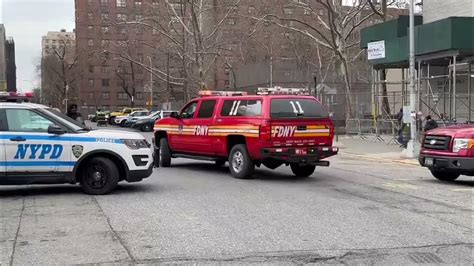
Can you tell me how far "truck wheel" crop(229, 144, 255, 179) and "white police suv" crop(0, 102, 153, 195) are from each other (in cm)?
288

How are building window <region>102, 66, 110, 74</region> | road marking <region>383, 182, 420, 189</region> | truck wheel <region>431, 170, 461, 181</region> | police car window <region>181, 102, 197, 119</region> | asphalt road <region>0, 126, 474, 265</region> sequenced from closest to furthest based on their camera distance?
1. asphalt road <region>0, 126, 474, 265</region>
2. road marking <region>383, 182, 420, 189</region>
3. truck wheel <region>431, 170, 461, 181</region>
4. police car window <region>181, 102, 197, 119</region>
5. building window <region>102, 66, 110, 74</region>

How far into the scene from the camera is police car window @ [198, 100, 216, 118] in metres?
13.9

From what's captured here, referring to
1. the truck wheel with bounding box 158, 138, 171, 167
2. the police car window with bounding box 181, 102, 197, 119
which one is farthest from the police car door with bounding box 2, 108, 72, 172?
the truck wheel with bounding box 158, 138, 171, 167

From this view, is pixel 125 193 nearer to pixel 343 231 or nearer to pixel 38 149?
pixel 38 149

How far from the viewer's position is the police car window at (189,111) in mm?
14656

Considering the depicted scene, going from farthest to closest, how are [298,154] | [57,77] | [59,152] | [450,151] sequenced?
[57,77], [298,154], [450,151], [59,152]

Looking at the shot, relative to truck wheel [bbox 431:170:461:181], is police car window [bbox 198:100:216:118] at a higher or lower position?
higher

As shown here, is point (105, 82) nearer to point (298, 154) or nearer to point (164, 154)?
point (164, 154)

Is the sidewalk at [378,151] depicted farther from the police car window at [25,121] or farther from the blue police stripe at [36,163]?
the police car window at [25,121]

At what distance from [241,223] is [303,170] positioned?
20.1 ft

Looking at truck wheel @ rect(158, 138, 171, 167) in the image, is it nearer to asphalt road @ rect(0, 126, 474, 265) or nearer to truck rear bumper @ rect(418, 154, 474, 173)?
asphalt road @ rect(0, 126, 474, 265)

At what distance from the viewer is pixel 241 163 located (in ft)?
41.3

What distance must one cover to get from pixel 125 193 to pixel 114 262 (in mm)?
4672

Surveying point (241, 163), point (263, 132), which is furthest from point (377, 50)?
point (263, 132)
